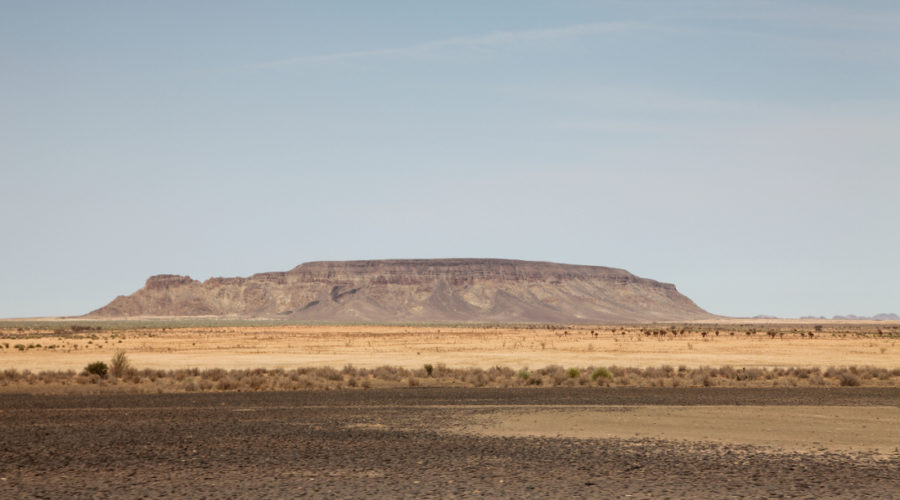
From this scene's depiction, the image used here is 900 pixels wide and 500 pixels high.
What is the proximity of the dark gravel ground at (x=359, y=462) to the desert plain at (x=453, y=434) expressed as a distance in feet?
0.17

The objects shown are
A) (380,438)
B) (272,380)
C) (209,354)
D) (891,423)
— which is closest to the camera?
(380,438)

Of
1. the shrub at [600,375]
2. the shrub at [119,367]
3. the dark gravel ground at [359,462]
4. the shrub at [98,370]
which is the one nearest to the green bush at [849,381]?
the shrub at [600,375]

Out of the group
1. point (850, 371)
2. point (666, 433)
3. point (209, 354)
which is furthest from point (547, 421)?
point (209, 354)

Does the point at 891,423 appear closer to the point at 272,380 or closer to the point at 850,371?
the point at 850,371

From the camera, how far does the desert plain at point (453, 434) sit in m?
13.4

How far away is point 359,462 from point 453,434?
14.5 feet

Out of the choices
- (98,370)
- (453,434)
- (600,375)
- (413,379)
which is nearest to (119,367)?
(98,370)

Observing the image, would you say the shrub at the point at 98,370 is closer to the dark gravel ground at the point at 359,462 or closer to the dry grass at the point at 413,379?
the dry grass at the point at 413,379

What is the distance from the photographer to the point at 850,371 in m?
40.3

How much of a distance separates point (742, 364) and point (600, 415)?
85.6 feet

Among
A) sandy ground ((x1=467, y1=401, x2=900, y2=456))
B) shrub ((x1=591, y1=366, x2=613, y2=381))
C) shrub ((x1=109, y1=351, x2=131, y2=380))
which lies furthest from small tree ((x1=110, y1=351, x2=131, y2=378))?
sandy ground ((x1=467, y1=401, x2=900, y2=456))

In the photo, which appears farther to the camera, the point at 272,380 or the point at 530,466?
the point at 272,380

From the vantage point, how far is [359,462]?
15664mm

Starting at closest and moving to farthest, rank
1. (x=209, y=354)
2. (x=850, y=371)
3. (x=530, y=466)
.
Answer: (x=530, y=466)
(x=850, y=371)
(x=209, y=354)
